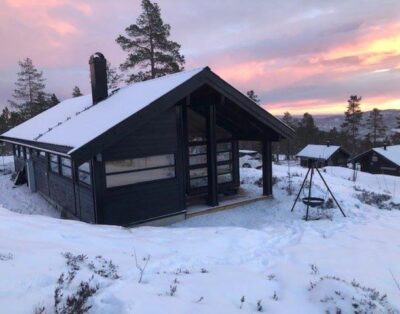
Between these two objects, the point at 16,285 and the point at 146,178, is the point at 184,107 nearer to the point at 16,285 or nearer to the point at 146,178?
the point at 146,178

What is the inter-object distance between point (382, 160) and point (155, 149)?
40.2m

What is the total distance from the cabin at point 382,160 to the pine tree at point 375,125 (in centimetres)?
2632

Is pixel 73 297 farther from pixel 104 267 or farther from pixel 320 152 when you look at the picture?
pixel 320 152

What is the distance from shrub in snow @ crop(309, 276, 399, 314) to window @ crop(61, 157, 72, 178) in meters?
9.04

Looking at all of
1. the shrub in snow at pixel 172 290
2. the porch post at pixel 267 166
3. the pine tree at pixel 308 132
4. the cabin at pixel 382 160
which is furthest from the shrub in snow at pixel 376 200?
the pine tree at pixel 308 132

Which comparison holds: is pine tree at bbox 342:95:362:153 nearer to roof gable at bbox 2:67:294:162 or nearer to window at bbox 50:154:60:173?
roof gable at bbox 2:67:294:162

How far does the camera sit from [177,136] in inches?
424

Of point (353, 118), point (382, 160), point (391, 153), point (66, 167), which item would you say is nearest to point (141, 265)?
point (66, 167)

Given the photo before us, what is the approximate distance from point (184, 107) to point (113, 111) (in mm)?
2410

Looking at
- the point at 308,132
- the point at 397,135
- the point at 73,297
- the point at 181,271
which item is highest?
the point at 308,132

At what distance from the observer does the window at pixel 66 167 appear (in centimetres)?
1146

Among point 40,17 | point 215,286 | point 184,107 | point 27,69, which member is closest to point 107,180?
point 184,107

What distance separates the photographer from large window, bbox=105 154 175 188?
9484 millimetres

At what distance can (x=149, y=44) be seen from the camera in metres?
30.1
